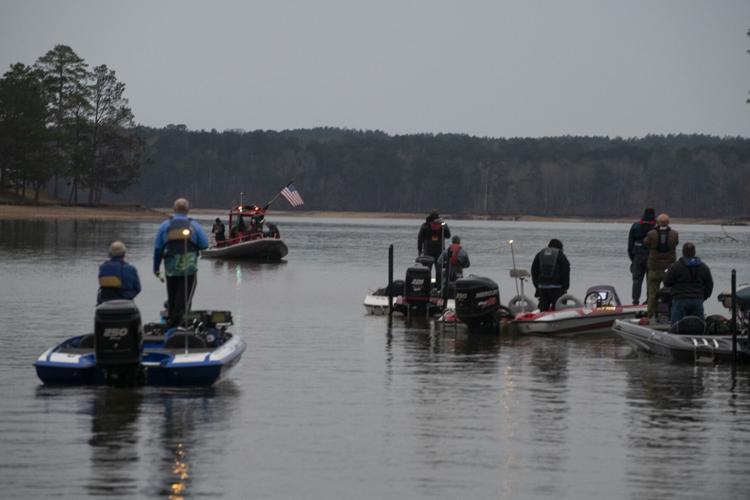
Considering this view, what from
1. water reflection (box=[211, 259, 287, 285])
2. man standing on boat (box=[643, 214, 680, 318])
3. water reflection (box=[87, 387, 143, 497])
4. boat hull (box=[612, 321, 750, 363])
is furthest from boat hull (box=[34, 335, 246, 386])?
water reflection (box=[211, 259, 287, 285])

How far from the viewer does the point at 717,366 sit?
21.3m

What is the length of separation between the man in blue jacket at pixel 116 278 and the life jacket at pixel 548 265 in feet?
35.5

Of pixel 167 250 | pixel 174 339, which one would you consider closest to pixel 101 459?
pixel 174 339

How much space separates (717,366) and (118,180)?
129873mm

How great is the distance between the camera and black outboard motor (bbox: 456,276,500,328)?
84.1 ft

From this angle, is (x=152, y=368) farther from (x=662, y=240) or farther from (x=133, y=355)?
(x=662, y=240)

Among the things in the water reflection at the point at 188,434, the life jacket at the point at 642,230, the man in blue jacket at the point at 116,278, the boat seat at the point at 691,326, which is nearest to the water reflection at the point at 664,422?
the boat seat at the point at 691,326

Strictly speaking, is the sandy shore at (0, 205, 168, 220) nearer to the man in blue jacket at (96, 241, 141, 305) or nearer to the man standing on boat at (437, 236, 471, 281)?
the man standing on boat at (437, 236, 471, 281)

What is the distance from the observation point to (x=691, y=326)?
21.8 m

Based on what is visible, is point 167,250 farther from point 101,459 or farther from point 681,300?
point 681,300

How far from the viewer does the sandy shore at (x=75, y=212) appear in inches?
4471

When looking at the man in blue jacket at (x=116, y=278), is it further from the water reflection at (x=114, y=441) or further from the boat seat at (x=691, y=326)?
the boat seat at (x=691, y=326)

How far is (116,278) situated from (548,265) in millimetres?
11191

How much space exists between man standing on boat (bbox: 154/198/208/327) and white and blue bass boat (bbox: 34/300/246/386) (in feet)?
1.02
